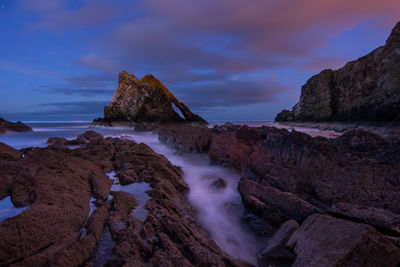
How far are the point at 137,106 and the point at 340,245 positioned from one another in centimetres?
4169

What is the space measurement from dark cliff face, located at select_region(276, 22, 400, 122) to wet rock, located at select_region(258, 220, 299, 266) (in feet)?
58.4

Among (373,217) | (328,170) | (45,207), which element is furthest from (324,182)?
(45,207)

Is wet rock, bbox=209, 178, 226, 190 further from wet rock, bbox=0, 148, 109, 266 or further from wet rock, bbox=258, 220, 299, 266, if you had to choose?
wet rock, bbox=0, 148, 109, 266

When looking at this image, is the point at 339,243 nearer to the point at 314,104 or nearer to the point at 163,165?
the point at 163,165

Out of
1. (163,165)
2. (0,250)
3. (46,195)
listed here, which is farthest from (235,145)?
(0,250)

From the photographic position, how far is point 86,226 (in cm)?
260

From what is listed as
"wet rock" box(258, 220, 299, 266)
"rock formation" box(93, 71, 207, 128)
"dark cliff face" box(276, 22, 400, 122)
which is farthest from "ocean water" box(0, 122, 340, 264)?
"rock formation" box(93, 71, 207, 128)

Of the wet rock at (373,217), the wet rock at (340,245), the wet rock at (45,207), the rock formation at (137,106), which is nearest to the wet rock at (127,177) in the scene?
the wet rock at (45,207)

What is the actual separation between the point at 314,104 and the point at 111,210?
162 feet

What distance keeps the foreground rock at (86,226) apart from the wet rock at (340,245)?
0.78 m

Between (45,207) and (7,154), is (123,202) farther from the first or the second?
(7,154)

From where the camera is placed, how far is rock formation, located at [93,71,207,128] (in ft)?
130

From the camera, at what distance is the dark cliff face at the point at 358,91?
58.9 ft

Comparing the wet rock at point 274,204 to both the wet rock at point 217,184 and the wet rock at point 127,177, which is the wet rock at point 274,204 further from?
the wet rock at point 127,177
